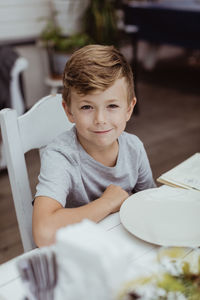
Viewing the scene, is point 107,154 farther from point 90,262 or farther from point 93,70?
point 90,262

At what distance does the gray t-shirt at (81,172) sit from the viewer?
99 centimetres

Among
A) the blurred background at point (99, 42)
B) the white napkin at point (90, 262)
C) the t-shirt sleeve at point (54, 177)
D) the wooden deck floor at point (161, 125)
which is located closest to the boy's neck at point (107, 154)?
the t-shirt sleeve at point (54, 177)

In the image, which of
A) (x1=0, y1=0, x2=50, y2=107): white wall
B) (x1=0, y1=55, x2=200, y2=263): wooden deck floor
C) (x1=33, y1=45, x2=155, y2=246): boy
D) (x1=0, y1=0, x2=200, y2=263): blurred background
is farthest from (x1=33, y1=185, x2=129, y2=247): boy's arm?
(x1=0, y1=0, x2=50, y2=107): white wall

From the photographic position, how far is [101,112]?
97 cm

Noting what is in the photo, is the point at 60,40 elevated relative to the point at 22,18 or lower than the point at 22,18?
lower

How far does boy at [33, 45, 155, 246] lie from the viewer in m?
0.90

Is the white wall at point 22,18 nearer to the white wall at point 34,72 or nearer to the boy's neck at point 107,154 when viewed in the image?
the white wall at point 34,72

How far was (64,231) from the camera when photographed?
437 millimetres

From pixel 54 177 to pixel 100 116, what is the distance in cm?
21

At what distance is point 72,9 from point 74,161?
9.85 ft

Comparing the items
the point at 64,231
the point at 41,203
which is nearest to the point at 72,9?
the point at 41,203

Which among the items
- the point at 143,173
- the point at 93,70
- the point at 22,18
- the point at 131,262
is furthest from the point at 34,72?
the point at 131,262

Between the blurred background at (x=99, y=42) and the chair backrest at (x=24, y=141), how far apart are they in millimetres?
1249

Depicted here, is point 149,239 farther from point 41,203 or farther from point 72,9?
point 72,9
